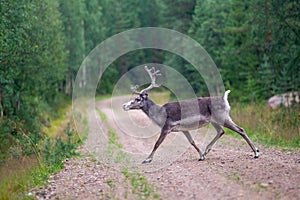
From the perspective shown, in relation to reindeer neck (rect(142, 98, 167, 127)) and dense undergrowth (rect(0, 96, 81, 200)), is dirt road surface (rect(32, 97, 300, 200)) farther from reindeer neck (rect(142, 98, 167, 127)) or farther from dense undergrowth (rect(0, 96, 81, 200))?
reindeer neck (rect(142, 98, 167, 127))

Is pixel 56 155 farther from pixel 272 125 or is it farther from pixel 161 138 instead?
pixel 272 125

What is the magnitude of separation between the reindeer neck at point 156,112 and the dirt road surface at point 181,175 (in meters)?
1.13

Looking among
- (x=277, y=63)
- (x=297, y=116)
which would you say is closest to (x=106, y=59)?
(x=277, y=63)

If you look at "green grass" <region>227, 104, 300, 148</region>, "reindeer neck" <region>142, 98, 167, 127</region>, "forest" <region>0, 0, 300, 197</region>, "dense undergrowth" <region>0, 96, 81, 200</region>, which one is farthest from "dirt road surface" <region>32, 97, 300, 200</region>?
"forest" <region>0, 0, 300, 197</region>

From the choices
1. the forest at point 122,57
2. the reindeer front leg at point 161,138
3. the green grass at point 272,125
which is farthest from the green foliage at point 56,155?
the green grass at point 272,125

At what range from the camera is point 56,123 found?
2728 centimetres

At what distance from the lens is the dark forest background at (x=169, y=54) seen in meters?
17.1

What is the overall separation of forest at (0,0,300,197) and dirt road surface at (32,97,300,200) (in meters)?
3.43

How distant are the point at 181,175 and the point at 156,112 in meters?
2.82

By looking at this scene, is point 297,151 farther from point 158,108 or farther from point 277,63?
point 277,63

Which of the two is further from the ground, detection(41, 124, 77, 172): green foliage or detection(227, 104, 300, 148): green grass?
detection(227, 104, 300, 148): green grass

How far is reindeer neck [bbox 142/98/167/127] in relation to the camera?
12.1 m

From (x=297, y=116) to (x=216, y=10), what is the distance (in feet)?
57.9

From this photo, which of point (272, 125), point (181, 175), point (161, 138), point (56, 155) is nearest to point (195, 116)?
point (161, 138)
